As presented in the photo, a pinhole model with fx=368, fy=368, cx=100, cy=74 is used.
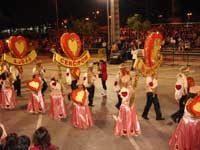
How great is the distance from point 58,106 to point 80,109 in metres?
1.42

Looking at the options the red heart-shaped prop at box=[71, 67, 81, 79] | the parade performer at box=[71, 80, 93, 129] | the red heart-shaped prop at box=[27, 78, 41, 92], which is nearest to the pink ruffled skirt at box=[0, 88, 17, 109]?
the red heart-shaped prop at box=[27, 78, 41, 92]

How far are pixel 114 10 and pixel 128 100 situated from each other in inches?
750

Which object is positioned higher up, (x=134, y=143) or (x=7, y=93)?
(x=7, y=93)

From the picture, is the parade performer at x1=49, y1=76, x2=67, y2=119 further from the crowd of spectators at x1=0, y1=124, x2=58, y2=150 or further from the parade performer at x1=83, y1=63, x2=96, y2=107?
the crowd of spectators at x1=0, y1=124, x2=58, y2=150

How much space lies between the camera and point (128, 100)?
9.36m

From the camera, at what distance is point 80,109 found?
10.6 metres

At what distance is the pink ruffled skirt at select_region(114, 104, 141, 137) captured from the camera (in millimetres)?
9414

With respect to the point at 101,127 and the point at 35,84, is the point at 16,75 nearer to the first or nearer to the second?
the point at 35,84

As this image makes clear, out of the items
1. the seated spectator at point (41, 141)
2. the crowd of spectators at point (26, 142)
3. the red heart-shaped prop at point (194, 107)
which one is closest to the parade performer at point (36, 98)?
the red heart-shaped prop at point (194, 107)

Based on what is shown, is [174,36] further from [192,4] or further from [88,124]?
[192,4]

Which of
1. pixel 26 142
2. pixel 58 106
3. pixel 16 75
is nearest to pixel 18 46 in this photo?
pixel 16 75

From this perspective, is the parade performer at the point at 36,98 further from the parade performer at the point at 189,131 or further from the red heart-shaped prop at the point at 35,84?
the parade performer at the point at 189,131

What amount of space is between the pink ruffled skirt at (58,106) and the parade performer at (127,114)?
271cm

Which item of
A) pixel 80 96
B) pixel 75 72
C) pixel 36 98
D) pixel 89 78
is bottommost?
pixel 36 98
